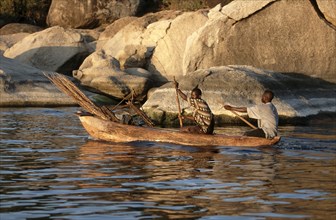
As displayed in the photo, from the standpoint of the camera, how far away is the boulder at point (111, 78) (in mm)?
30812

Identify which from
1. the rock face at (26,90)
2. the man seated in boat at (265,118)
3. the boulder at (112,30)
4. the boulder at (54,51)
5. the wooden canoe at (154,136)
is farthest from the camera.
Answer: the boulder at (112,30)

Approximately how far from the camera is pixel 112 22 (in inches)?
1735

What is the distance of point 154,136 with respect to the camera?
18938 millimetres

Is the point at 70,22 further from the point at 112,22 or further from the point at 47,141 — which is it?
the point at 47,141

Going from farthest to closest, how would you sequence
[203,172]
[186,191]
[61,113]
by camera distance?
[61,113] < [203,172] < [186,191]

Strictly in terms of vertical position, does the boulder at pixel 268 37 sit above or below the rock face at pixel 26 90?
above

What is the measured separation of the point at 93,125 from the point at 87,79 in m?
12.3

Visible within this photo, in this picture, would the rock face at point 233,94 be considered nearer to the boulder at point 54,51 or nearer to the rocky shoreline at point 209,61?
the rocky shoreline at point 209,61

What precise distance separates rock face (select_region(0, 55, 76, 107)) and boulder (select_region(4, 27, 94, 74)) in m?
4.11

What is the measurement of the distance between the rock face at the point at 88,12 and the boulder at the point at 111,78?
10863mm

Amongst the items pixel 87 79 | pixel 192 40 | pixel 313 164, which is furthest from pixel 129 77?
pixel 313 164

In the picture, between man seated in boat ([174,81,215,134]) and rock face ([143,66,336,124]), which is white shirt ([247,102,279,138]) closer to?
man seated in boat ([174,81,215,134])

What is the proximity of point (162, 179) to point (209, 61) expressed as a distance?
14.8 metres

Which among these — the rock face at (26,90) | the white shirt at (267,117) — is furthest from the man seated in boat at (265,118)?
the rock face at (26,90)
